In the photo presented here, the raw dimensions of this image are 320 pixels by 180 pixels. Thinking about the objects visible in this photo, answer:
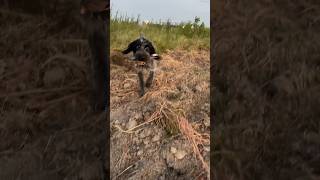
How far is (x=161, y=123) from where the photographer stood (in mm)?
2543

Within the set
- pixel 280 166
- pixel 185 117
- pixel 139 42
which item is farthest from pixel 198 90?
pixel 280 166

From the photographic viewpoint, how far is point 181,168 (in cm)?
237

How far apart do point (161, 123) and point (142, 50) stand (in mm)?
446

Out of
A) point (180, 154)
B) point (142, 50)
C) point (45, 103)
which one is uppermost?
point (142, 50)

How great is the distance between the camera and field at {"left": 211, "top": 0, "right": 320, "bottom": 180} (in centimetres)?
209

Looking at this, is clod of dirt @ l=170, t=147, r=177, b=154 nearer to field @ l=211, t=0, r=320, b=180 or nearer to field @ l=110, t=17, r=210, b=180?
field @ l=110, t=17, r=210, b=180

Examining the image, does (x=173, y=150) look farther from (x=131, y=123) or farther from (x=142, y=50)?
(x=142, y=50)

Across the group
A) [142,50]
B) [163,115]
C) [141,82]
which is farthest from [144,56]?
[163,115]

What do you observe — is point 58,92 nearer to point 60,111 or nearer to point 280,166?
point 60,111

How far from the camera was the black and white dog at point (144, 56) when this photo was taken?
277 centimetres

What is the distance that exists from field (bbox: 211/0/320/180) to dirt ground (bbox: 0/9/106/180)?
0.53 m

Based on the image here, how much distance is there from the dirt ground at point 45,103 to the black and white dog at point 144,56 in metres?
0.50

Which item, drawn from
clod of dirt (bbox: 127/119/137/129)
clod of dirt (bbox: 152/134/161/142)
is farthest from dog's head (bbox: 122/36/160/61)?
clod of dirt (bbox: 152/134/161/142)

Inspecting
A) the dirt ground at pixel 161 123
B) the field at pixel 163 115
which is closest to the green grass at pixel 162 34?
the field at pixel 163 115
